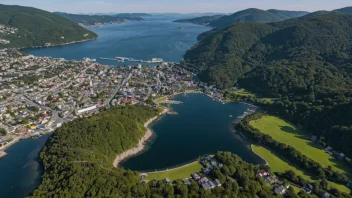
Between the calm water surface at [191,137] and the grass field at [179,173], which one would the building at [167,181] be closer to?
the grass field at [179,173]

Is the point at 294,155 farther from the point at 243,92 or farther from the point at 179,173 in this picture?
the point at 243,92

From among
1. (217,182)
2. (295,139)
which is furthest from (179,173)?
(295,139)

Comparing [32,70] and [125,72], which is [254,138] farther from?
[32,70]

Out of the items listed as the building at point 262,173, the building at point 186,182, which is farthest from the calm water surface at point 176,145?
the building at point 186,182

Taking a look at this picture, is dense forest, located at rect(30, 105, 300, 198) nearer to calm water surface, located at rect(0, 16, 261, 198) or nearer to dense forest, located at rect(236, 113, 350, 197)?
Result: calm water surface, located at rect(0, 16, 261, 198)

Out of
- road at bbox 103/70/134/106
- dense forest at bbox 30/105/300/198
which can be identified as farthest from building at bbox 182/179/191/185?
road at bbox 103/70/134/106
